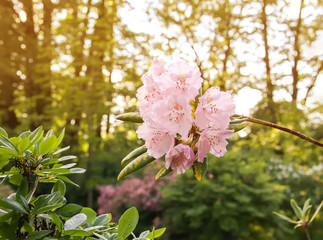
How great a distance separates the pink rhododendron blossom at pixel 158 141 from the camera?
857 mm

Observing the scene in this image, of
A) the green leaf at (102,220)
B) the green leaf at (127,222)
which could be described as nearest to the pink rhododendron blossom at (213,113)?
the green leaf at (127,222)

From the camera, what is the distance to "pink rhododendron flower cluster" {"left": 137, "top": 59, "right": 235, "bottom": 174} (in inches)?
32.3

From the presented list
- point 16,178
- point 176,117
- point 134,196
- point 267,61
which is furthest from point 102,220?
point 267,61

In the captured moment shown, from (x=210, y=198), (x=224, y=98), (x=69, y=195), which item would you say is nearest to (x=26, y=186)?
(x=224, y=98)

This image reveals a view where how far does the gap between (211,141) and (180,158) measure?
0.09 metres

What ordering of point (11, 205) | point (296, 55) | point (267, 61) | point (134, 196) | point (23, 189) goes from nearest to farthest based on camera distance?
point (11, 205) < point (23, 189) < point (134, 196) < point (296, 55) < point (267, 61)

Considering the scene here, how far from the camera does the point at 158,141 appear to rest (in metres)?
0.86

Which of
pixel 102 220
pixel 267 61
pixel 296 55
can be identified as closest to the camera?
pixel 102 220

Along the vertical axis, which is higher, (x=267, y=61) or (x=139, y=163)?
(x=267, y=61)

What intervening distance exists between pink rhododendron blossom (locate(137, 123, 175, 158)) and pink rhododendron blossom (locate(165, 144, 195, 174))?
0.02 m

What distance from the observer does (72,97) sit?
6.07 metres

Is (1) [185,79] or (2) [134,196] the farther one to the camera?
(2) [134,196]

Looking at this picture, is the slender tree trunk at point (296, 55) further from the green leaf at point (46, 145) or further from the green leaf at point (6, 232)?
the green leaf at point (6, 232)

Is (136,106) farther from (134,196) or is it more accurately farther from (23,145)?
(23,145)
